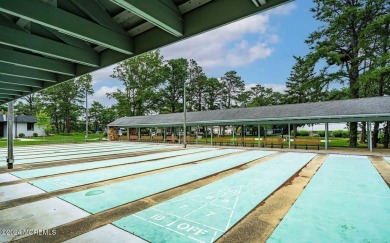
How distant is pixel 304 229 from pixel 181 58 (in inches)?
2071

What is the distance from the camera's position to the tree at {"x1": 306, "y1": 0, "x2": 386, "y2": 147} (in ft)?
70.2

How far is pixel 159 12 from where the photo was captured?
276 centimetres

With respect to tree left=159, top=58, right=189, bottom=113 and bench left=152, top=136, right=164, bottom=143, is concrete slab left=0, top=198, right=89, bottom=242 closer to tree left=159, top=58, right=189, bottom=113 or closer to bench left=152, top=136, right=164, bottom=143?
bench left=152, top=136, right=164, bottom=143

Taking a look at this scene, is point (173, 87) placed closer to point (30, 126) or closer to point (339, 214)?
point (30, 126)

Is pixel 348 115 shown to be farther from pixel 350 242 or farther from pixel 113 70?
pixel 113 70

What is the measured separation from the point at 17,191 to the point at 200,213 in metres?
5.58

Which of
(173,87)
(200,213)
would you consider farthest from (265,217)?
(173,87)

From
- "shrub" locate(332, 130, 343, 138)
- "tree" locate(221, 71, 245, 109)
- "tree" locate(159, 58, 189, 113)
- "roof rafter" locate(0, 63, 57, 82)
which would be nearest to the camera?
"roof rafter" locate(0, 63, 57, 82)

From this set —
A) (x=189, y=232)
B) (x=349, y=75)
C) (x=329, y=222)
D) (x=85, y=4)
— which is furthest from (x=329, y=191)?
(x=349, y=75)

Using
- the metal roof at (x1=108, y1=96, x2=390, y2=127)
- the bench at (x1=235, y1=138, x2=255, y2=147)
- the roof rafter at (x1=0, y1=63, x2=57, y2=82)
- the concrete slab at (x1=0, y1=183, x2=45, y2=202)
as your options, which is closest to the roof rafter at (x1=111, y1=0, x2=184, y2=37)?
the roof rafter at (x1=0, y1=63, x2=57, y2=82)

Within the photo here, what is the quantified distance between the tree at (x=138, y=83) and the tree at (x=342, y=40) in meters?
33.7

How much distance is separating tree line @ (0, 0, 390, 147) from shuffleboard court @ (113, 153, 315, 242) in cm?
1885

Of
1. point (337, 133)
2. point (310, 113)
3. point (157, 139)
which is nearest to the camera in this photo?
point (310, 113)

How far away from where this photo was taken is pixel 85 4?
293 cm
